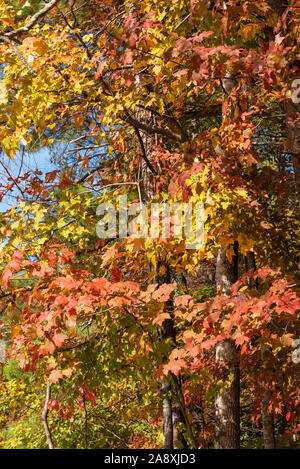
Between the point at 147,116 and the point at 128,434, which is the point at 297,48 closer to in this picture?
the point at 147,116

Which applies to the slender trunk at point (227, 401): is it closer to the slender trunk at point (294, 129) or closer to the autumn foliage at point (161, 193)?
the autumn foliage at point (161, 193)

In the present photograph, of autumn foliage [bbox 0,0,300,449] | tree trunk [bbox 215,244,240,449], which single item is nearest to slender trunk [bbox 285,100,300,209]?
autumn foliage [bbox 0,0,300,449]

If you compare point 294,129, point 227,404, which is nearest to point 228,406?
point 227,404

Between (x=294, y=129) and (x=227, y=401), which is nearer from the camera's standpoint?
(x=294, y=129)

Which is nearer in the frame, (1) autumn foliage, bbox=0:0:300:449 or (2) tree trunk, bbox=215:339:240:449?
(1) autumn foliage, bbox=0:0:300:449

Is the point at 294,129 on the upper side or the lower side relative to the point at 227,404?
upper

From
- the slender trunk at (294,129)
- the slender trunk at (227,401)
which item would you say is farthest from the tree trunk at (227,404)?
the slender trunk at (294,129)

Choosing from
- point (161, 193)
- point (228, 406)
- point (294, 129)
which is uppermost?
point (294, 129)

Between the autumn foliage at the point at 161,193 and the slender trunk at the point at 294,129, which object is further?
the slender trunk at the point at 294,129

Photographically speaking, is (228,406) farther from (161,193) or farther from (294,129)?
(294,129)

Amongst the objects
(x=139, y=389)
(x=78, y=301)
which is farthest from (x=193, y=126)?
(x=78, y=301)

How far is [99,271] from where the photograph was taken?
163 inches

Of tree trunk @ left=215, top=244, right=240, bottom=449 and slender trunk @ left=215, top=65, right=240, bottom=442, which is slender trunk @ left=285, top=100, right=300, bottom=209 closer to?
slender trunk @ left=215, top=65, right=240, bottom=442

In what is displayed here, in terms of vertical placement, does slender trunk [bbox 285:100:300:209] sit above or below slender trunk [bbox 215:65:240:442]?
above
